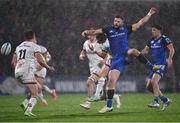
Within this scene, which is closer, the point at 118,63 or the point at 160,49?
the point at 118,63

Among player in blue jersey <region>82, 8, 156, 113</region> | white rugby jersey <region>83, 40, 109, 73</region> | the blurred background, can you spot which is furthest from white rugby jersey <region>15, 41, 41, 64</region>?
the blurred background

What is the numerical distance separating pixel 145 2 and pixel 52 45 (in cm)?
552

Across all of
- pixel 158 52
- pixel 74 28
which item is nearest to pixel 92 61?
pixel 158 52

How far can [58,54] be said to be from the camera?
30250mm

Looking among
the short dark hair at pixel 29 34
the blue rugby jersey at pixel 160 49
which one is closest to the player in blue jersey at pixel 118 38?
the short dark hair at pixel 29 34

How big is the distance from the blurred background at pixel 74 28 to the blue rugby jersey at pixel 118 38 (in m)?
13.1

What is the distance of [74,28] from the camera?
30.7 meters

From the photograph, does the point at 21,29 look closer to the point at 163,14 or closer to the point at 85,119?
the point at 163,14

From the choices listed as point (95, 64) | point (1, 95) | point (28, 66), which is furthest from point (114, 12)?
point (28, 66)

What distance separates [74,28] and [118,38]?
15085 mm

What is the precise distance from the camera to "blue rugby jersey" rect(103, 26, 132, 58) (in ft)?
51.6

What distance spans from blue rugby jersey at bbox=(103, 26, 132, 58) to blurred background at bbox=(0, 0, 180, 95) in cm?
1311

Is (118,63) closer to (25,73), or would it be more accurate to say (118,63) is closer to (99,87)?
(25,73)

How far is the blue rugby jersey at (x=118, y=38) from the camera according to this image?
1574 cm
